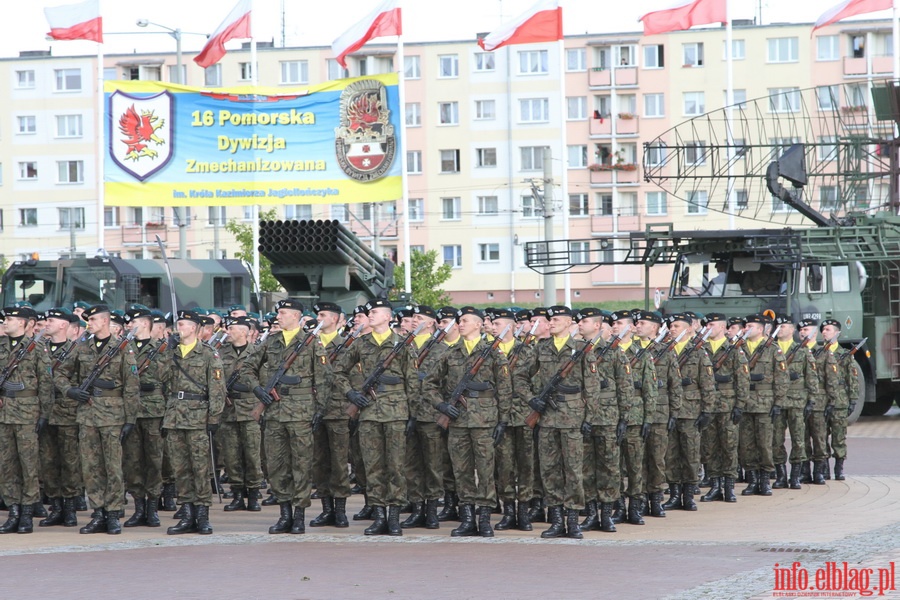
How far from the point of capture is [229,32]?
2870 centimetres

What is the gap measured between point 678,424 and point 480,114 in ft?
139

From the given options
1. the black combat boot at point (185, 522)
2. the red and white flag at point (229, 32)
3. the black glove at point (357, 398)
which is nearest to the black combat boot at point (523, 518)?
the black glove at point (357, 398)

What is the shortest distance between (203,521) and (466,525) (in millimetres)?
2201

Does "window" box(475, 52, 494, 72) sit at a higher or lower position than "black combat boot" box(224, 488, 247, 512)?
higher

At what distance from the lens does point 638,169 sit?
5372cm

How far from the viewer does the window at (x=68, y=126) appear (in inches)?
2222

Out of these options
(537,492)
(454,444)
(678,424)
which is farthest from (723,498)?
(454,444)

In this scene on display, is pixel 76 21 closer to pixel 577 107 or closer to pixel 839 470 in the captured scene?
pixel 839 470

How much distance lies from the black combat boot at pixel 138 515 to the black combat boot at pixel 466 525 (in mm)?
2842

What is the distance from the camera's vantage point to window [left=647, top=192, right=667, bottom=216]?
54.2 meters

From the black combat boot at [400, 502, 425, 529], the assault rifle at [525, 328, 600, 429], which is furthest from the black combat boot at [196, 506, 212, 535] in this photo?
the assault rifle at [525, 328, 600, 429]

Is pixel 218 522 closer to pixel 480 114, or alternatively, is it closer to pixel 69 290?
pixel 69 290

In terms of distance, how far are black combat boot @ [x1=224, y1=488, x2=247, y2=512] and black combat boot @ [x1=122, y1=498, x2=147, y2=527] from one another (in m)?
1.17

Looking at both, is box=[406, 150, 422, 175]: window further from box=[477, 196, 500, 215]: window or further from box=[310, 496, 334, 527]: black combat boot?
box=[310, 496, 334, 527]: black combat boot
